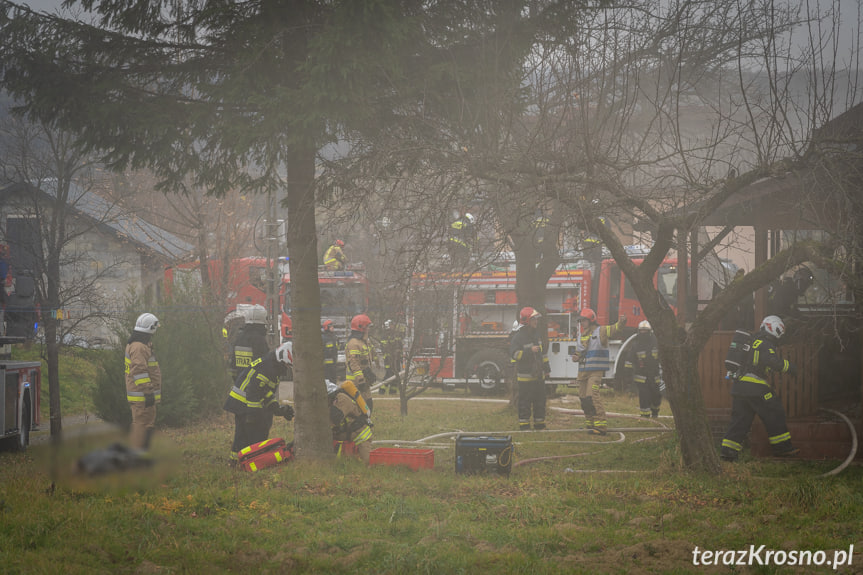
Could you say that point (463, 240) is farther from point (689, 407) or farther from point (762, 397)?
point (762, 397)

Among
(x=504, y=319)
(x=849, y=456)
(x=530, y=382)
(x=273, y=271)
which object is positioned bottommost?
(x=849, y=456)

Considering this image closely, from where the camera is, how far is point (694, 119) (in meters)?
17.1

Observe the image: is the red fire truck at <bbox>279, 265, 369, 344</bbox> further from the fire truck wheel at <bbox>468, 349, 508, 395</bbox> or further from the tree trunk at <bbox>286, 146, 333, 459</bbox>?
the tree trunk at <bbox>286, 146, 333, 459</bbox>

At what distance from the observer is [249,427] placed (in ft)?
29.1

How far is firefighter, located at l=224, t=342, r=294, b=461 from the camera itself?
8758mm

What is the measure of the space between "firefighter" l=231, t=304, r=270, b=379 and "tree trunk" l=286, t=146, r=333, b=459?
200 cm

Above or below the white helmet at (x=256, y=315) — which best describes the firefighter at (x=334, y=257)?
above

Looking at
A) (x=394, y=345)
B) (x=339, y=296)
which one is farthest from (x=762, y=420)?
(x=339, y=296)

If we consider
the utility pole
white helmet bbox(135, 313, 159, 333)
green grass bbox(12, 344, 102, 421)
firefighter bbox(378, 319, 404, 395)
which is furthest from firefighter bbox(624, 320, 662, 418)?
green grass bbox(12, 344, 102, 421)

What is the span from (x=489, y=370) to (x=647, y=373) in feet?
19.1

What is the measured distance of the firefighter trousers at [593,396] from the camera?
1198cm

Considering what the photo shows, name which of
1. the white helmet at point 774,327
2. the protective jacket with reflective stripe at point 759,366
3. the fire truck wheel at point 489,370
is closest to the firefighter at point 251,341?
the protective jacket with reflective stripe at point 759,366

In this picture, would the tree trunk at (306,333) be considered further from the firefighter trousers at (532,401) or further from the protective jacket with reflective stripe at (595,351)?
the protective jacket with reflective stripe at (595,351)

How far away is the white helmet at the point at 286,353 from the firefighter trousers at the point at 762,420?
16.4 ft
